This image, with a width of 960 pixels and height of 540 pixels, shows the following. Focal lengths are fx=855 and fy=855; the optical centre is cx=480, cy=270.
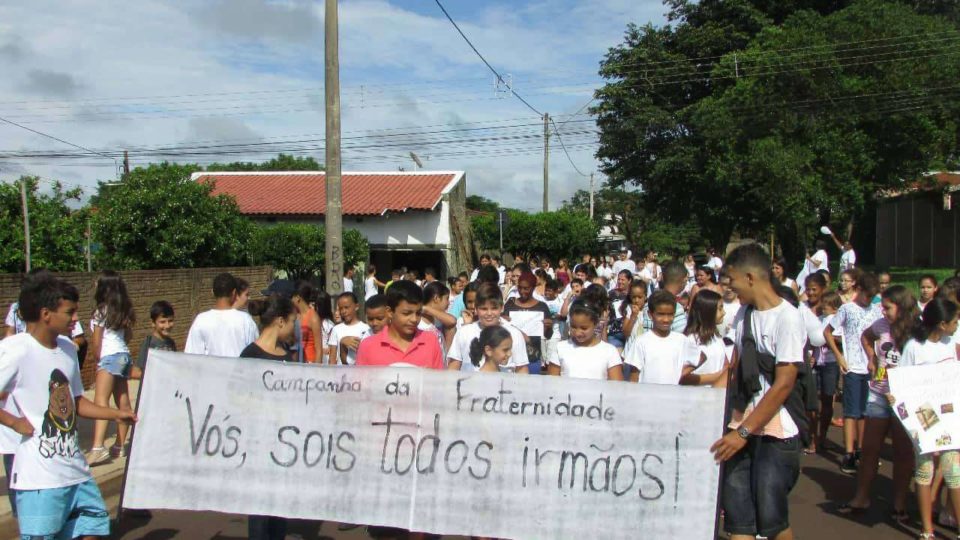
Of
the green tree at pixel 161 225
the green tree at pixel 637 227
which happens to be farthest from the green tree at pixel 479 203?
the green tree at pixel 161 225

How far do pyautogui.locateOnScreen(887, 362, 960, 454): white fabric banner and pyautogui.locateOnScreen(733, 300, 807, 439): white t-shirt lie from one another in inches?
61.3

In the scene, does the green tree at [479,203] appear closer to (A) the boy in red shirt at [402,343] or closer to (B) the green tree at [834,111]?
(B) the green tree at [834,111]

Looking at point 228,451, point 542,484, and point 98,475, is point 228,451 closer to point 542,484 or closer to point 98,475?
point 542,484

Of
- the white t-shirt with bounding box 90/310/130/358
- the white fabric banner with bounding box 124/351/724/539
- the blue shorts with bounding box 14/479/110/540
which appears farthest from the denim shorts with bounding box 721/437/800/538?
the white t-shirt with bounding box 90/310/130/358

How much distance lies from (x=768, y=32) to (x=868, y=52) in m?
3.96

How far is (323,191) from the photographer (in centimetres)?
3078

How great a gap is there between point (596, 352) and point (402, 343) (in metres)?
1.32

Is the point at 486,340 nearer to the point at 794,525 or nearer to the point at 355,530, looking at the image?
the point at 355,530

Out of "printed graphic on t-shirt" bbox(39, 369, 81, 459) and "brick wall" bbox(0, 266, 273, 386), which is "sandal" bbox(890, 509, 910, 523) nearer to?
"printed graphic on t-shirt" bbox(39, 369, 81, 459)

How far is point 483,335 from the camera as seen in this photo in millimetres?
5312

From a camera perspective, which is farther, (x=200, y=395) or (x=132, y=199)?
(x=132, y=199)

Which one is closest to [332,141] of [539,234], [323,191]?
[323,191]

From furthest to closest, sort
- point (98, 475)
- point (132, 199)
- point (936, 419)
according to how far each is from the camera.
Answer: point (132, 199), point (98, 475), point (936, 419)

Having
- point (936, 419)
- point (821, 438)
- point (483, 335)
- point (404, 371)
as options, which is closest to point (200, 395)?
point (404, 371)
